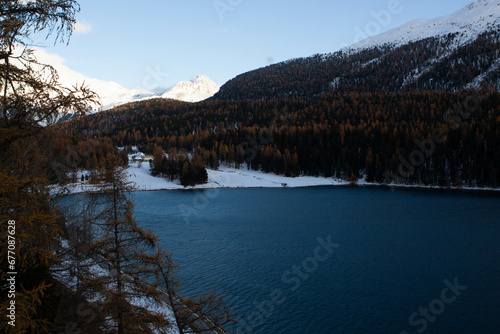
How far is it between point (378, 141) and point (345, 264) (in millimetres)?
99695

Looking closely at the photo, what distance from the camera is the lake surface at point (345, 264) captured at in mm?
22438

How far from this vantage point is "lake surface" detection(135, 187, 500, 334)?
22438mm

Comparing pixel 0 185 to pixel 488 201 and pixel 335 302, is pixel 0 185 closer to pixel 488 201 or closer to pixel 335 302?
pixel 335 302

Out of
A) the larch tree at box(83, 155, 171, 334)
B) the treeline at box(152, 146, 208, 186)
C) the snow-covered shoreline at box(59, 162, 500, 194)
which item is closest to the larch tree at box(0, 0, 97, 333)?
the larch tree at box(83, 155, 171, 334)

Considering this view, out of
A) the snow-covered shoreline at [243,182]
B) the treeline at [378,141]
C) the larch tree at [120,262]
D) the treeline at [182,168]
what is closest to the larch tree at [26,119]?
the larch tree at [120,262]

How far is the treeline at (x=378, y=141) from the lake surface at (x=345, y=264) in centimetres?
3975

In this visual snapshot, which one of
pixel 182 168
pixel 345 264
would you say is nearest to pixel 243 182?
pixel 182 168

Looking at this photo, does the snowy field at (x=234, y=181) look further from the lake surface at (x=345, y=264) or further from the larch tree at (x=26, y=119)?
the larch tree at (x=26, y=119)

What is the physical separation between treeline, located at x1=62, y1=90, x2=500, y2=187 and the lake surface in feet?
130

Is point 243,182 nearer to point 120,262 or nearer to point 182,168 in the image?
point 182,168

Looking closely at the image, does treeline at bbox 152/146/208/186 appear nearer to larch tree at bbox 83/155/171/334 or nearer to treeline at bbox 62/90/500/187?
treeline at bbox 62/90/500/187

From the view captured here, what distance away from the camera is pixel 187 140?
538 ft

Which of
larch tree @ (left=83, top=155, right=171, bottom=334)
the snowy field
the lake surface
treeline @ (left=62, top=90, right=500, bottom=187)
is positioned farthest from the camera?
the snowy field

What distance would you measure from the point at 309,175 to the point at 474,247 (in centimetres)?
9108
